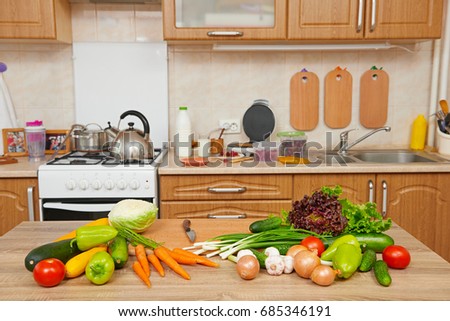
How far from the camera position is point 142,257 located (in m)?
1.39

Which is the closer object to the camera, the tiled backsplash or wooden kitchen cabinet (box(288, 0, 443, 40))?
wooden kitchen cabinet (box(288, 0, 443, 40))

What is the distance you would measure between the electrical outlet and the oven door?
37.8 inches

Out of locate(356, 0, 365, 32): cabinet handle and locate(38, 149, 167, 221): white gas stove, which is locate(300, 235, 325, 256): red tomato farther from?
locate(356, 0, 365, 32): cabinet handle

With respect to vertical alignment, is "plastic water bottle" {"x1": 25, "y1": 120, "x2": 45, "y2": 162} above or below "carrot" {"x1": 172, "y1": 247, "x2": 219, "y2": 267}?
above

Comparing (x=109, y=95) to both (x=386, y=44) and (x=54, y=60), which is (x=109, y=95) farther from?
(x=386, y=44)

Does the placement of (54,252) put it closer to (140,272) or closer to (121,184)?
(140,272)

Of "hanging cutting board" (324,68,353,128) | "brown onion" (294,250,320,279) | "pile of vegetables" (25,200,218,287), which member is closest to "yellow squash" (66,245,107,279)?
"pile of vegetables" (25,200,218,287)

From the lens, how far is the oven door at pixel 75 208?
105 inches

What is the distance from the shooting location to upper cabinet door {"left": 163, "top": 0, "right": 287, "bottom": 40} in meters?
2.85

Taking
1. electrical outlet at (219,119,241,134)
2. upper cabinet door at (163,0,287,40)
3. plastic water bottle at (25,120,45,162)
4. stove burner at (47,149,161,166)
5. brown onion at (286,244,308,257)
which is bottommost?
brown onion at (286,244,308,257)

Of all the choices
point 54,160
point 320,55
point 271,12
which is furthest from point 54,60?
point 320,55

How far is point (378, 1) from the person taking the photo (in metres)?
2.83

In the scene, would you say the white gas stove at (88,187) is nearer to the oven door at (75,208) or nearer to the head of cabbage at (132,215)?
→ the oven door at (75,208)

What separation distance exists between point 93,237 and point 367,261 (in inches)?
29.5
